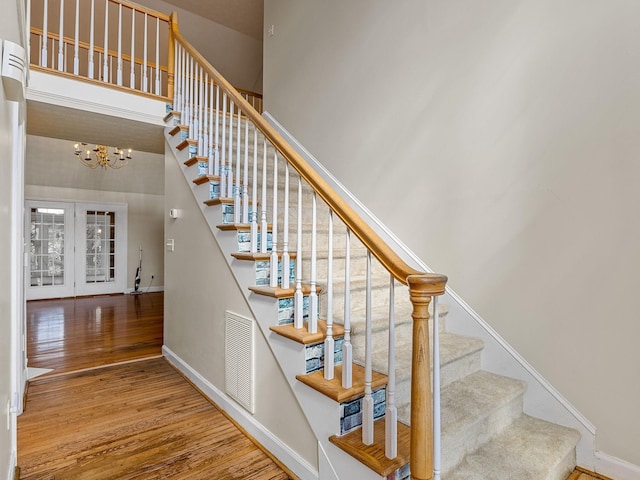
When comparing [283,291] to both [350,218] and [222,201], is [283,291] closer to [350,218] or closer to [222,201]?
[350,218]

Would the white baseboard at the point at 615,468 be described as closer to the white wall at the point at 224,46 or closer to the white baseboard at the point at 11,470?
the white baseboard at the point at 11,470

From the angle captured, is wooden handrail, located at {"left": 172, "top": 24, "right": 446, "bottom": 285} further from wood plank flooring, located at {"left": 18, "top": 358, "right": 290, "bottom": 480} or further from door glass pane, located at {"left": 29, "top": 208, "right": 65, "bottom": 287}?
door glass pane, located at {"left": 29, "top": 208, "right": 65, "bottom": 287}

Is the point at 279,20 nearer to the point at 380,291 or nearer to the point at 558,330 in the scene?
the point at 380,291

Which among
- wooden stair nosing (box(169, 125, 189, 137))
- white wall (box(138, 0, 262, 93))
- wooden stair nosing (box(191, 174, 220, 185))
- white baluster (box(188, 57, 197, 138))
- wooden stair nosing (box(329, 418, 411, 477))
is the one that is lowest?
wooden stair nosing (box(329, 418, 411, 477))

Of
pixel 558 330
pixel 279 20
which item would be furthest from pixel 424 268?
pixel 279 20

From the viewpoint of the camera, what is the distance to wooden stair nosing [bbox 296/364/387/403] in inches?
61.3

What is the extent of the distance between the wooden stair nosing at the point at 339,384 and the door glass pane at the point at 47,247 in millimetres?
7444

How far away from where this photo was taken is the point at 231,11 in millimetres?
6227

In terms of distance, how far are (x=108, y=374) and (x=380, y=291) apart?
257 cm

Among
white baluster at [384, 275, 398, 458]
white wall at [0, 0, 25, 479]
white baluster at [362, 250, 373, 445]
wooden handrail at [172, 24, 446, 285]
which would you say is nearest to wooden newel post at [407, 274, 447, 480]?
wooden handrail at [172, 24, 446, 285]

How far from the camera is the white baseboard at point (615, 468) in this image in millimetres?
1643

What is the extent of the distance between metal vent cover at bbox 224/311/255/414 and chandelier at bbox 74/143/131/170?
5563mm

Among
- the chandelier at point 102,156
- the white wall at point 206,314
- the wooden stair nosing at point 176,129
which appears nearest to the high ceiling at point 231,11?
the chandelier at point 102,156

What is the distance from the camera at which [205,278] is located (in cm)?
279
